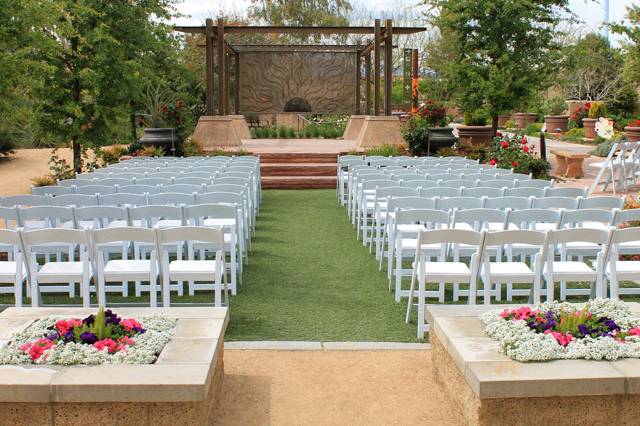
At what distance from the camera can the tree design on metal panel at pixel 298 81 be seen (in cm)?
2686

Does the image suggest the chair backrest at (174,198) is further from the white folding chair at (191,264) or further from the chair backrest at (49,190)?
the white folding chair at (191,264)

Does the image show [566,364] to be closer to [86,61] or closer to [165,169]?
[165,169]

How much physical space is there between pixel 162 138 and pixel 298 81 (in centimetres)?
1062

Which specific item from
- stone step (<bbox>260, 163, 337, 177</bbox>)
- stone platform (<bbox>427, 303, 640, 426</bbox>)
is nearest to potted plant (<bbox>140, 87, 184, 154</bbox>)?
stone step (<bbox>260, 163, 337, 177</bbox>)

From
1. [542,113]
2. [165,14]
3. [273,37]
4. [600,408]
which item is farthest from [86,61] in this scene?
[542,113]

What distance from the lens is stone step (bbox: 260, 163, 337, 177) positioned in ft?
56.4

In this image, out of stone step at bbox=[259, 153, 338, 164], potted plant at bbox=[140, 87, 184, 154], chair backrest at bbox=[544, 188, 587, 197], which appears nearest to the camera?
chair backrest at bbox=[544, 188, 587, 197]

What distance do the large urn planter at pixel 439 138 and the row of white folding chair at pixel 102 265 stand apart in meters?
12.6

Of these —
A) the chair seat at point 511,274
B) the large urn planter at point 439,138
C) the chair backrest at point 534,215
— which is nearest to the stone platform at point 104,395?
the chair seat at point 511,274

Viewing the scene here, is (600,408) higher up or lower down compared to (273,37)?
lower down

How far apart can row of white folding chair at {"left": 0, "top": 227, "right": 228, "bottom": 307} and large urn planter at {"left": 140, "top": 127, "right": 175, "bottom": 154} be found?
12039mm

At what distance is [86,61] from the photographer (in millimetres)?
14406

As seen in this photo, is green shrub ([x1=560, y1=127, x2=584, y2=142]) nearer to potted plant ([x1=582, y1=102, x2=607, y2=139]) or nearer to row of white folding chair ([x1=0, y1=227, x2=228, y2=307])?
potted plant ([x1=582, y1=102, x2=607, y2=139])

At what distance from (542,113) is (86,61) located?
3464 cm
